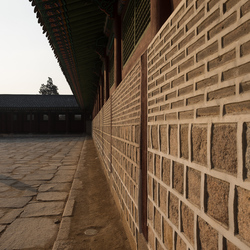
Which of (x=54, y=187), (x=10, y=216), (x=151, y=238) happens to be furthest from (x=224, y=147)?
(x=54, y=187)

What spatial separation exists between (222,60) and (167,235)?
3.59 feet

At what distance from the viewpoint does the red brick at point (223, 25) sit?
2.66 ft

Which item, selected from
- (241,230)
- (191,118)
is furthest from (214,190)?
(191,118)

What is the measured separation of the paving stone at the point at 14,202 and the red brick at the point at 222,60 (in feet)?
12.0

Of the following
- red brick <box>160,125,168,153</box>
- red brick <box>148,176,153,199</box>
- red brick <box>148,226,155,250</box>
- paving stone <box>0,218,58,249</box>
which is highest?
red brick <box>160,125,168,153</box>

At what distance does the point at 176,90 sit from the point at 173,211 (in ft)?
2.33

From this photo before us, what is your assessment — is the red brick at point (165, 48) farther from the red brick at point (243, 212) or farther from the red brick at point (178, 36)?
the red brick at point (243, 212)

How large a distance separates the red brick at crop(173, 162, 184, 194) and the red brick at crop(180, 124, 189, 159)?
0.07 metres

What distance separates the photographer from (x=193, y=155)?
1107mm

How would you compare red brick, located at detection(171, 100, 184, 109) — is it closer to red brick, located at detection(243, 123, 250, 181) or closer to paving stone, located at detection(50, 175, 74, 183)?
red brick, located at detection(243, 123, 250, 181)

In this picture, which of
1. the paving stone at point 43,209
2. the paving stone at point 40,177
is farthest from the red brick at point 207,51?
the paving stone at point 40,177

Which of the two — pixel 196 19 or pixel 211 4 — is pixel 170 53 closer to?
pixel 196 19

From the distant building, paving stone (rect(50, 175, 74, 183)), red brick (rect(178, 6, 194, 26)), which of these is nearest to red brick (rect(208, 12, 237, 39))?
red brick (rect(178, 6, 194, 26))

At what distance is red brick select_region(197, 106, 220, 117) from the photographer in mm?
913
